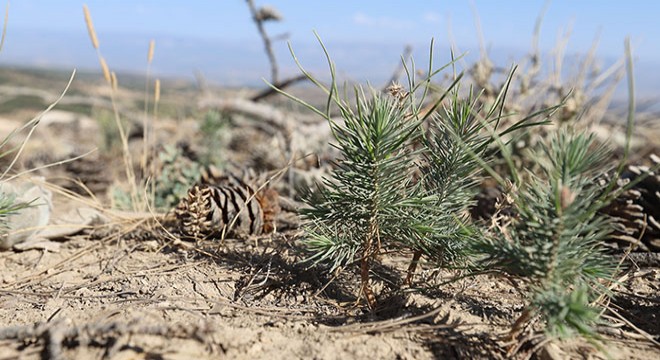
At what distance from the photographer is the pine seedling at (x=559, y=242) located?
1.01 metres

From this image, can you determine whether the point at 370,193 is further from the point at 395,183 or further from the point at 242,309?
the point at 242,309

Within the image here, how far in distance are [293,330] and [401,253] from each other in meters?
0.42

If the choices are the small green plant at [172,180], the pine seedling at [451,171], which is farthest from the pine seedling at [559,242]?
the small green plant at [172,180]

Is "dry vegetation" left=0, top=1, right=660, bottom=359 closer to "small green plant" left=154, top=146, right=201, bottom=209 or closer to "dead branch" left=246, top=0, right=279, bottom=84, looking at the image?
"small green plant" left=154, top=146, right=201, bottom=209

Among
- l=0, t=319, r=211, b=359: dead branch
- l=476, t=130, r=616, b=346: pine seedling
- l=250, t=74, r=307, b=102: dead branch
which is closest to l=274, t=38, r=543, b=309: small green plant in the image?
l=476, t=130, r=616, b=346: pine seedling

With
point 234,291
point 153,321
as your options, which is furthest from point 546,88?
point 153,321

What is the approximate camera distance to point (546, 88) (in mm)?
3691

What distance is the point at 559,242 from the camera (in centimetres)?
105

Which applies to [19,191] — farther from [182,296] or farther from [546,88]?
[546,88]

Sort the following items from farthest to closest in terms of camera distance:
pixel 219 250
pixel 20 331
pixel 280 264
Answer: pixel 219 250 < pixel 280 264 < pixel 20 331

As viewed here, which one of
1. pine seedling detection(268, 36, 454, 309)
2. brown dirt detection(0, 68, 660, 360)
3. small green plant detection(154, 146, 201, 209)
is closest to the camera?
brown dirt detection(0, 68, 660, 360)

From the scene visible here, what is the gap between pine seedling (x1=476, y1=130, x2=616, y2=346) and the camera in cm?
101

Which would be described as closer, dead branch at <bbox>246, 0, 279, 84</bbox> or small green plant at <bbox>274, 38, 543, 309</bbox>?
small green plant at <bbox>274, 38, 543, 309</bbox>

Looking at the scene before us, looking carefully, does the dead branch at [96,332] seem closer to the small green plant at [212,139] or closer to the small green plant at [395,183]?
the small green plant at [395,183]
